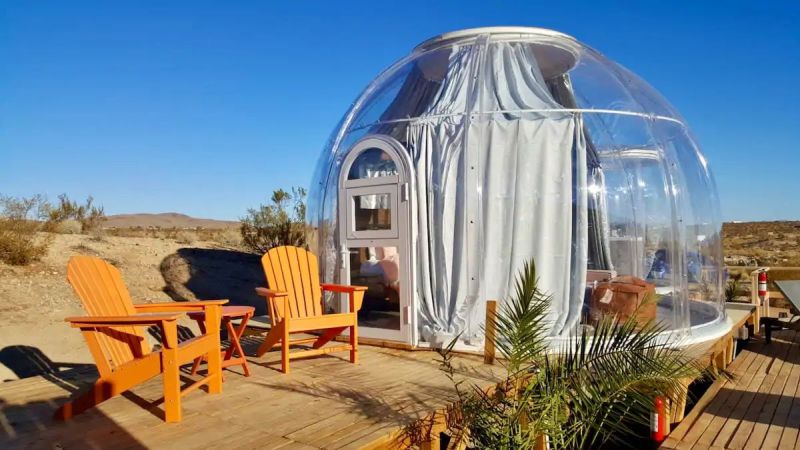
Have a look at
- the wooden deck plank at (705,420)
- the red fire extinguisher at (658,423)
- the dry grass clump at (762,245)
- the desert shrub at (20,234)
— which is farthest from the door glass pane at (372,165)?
the dry grass clump at (762,245)

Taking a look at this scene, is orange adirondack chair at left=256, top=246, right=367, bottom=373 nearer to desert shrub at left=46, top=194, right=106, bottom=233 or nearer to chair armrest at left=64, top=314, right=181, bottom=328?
chair armrest at left=64, top=314, right=181, bottom=328

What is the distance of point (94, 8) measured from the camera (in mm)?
8953

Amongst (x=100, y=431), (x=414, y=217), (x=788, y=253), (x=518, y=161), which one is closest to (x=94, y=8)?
(x=414, y=217)

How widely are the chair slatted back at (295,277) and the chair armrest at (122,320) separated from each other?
5.82ft

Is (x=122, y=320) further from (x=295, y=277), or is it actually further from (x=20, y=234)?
(x=20, y=234)

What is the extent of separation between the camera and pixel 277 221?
15.0m

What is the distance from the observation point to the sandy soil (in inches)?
298

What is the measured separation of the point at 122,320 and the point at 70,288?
7.82 m

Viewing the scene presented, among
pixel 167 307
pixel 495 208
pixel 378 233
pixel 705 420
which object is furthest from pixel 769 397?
pixel 167 307

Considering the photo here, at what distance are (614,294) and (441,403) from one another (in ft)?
9.10

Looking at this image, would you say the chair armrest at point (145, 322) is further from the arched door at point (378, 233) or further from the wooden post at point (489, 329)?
the arched door at point (378, 233)

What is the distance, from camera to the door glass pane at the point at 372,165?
20.4ft

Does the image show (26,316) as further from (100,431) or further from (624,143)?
(624,143)

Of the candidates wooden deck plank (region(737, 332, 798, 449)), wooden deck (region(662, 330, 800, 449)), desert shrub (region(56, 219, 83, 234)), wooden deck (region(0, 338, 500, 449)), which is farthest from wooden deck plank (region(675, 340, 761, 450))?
desert shrub (region(56, 219, 83, 234))
